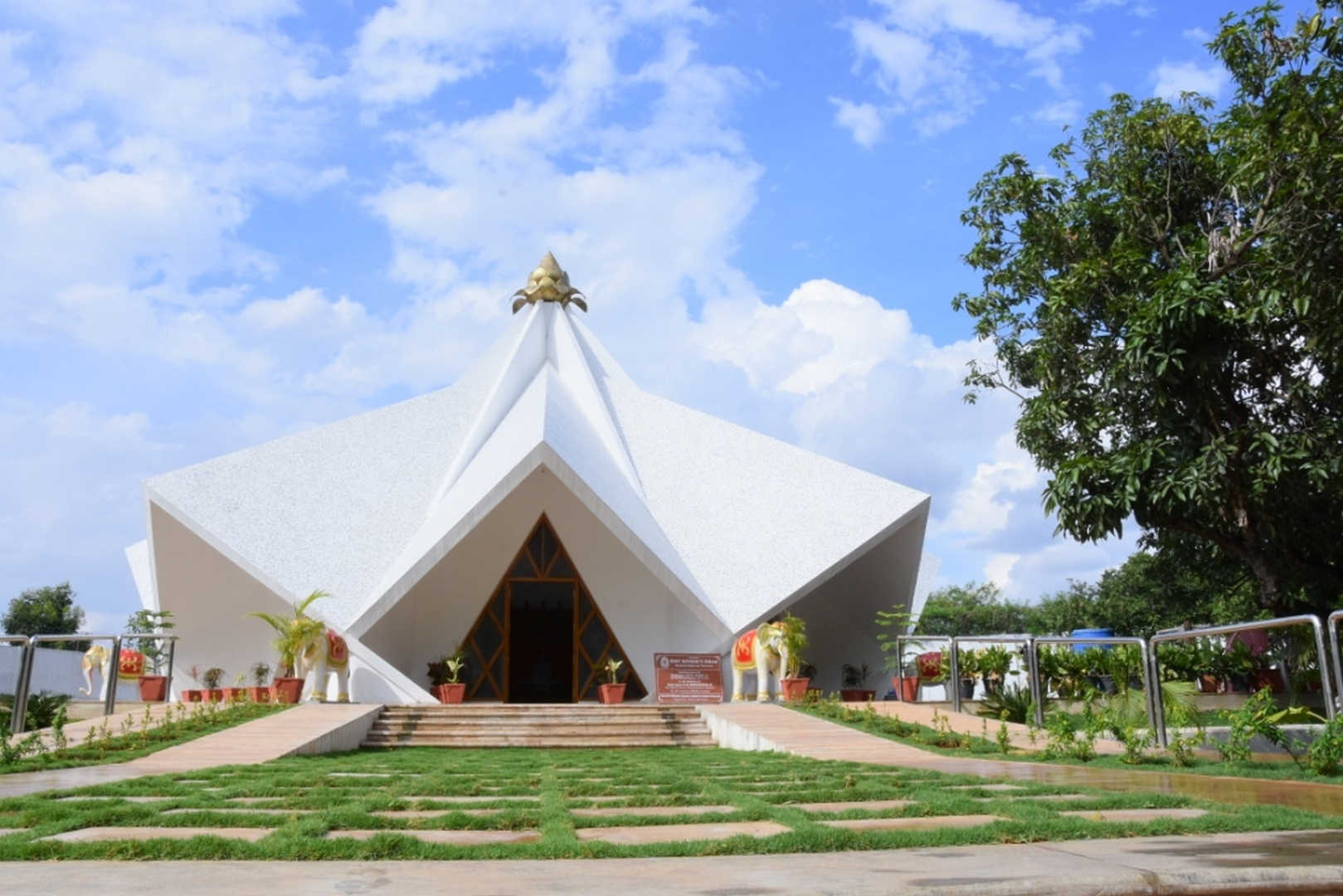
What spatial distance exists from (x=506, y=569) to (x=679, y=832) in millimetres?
15061

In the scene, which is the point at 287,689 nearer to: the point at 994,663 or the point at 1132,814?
the point at 994,663

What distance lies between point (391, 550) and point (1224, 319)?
13.1 meters

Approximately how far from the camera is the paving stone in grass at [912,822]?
4.41 metres

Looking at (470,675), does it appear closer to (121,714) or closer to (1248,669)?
(121,714)

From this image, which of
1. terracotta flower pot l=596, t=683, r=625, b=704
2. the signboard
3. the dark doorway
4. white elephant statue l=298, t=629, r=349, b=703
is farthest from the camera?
the dark doorway

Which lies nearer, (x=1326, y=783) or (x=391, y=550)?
(x=1326, y=783)

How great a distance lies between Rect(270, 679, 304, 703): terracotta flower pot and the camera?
1455 centimetres

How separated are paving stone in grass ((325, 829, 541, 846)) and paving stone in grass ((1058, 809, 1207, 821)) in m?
2.47

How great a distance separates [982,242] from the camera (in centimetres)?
1505

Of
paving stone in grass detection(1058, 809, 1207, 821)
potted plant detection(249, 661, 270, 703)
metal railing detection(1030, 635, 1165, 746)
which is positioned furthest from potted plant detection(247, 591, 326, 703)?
paving stone in grass detection(1058, 809, 1207, 821)

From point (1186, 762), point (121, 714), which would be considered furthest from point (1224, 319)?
point (121, 714)

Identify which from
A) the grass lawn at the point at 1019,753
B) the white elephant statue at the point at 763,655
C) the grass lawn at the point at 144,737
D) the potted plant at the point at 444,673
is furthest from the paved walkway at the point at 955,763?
the grass lawn at the point at 144,737

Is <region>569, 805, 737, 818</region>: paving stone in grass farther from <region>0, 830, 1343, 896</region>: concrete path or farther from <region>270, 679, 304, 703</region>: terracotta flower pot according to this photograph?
<region>270, 679, 304, 703</region>: terracotta flower pot

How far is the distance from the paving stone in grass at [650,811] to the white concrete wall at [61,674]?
47.0ft
